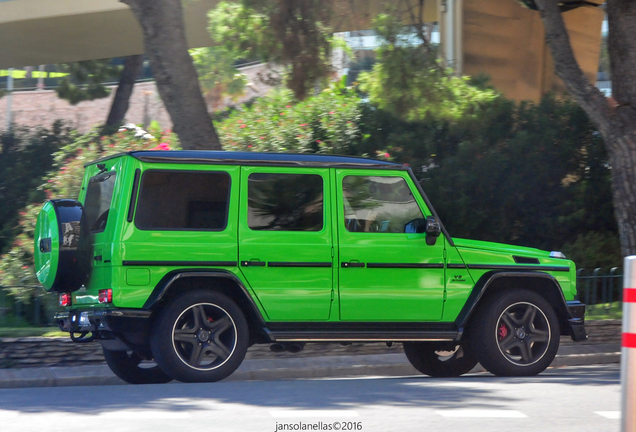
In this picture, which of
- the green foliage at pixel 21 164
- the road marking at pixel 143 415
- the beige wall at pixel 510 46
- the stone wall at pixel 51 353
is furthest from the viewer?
the beige wall at pixel 510 46

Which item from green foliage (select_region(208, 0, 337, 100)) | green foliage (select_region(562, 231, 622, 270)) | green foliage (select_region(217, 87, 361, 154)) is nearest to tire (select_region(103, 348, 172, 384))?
green foliage (select_region(208, 0, 337, 100))

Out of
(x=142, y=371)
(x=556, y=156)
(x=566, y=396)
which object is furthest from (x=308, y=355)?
(x=556, y=156)

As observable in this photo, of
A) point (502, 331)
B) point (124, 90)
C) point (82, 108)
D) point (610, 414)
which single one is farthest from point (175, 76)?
point (82, 108)

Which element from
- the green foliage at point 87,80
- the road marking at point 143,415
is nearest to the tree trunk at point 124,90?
the green foliage at point 87,80

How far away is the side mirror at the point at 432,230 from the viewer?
26.5ft

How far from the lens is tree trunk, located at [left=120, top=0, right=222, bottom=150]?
11.6 m

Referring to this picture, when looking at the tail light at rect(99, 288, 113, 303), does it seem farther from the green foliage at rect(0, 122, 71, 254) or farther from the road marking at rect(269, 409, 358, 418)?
the green foliage at rect(0, 122, 71, 254)

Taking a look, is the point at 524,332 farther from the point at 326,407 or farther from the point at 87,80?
the point at 87,80

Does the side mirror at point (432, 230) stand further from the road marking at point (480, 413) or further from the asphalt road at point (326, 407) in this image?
the road marking at point (480, 413)

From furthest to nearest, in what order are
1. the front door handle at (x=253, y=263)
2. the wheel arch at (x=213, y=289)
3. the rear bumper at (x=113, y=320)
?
the front door handle at (x=253, y=263) → the wheel arch at (x=213, y=289) → the rear bumper at (x=113, y=320)

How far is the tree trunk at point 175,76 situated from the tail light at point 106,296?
4.35 meters

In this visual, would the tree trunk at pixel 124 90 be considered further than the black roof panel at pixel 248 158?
Yes

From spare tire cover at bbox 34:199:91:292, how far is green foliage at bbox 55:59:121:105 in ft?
60.8

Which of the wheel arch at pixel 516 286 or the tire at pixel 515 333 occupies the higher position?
the wheel arch at pixel 516 286
